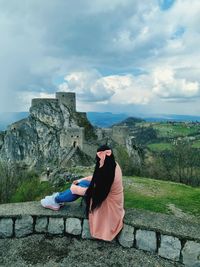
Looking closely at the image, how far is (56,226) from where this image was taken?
7977 mm

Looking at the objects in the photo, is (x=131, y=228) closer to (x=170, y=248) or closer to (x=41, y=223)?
(x=170, y=248)

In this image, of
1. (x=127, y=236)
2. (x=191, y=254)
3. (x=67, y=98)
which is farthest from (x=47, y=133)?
(x=191, y=254)

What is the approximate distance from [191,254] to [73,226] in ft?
8.49

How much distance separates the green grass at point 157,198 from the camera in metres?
11.5

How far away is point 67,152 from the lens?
55531mm

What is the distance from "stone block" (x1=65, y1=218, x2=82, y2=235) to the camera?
7895mm

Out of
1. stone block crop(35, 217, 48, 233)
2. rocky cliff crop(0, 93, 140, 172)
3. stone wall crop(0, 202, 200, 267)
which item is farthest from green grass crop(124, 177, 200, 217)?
rocky cliff crop(0, 93, 140, 172)

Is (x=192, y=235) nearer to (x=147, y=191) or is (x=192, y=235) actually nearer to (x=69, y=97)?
(x=147, y=191)

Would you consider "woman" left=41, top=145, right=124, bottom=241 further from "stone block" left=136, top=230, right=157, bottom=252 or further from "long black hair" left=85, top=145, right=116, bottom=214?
"stone block" left=136, top=230, right=157, bottom=252

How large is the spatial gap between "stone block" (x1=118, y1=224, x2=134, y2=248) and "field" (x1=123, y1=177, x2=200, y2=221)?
361cm

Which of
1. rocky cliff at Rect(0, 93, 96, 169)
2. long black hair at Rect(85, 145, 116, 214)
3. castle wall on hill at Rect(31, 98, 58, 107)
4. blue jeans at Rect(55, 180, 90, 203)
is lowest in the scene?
rocky cliff at Rect(0, 93, 96, 169)

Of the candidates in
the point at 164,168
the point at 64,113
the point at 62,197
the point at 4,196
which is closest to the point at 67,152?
the point at 64,113

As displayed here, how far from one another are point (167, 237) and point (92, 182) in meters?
1.97

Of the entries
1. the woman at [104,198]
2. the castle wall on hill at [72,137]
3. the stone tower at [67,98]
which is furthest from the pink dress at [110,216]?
the stone tower at [67,98]
